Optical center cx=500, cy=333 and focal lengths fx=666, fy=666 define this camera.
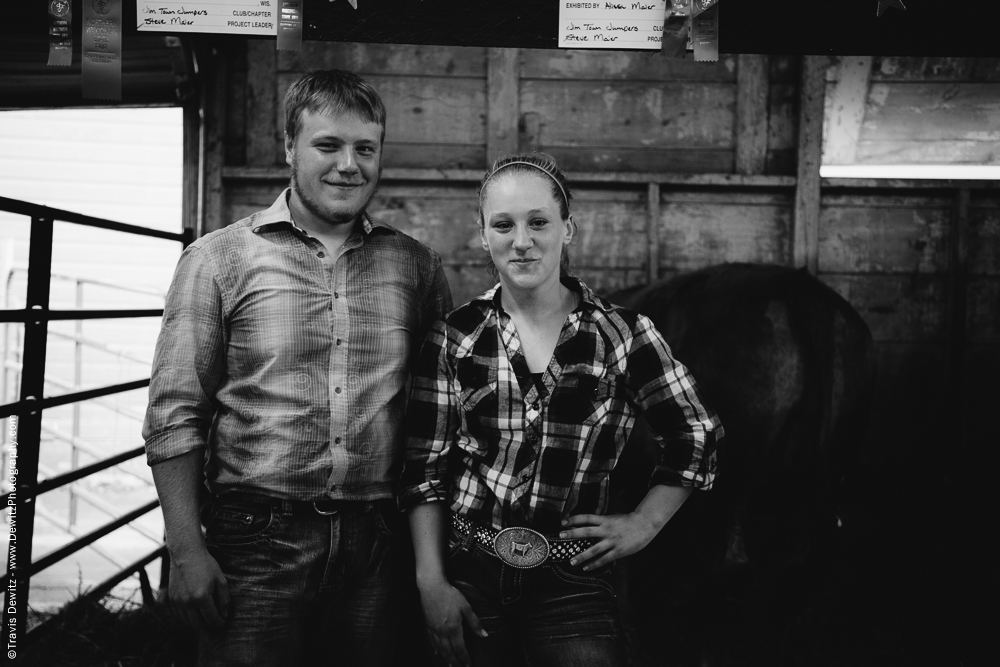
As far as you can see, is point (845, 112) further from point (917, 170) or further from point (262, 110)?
point (262, 110)

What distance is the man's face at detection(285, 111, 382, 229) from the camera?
1.64 metres

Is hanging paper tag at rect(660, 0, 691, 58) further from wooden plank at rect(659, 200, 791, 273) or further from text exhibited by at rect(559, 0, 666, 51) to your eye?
wooden plank at rect(659, 200, 791, 273)

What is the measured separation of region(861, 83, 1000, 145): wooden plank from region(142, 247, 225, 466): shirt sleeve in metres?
3.67

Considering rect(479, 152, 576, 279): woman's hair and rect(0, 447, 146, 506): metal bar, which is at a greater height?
rect(479, 152, 576, 279): woman's hair

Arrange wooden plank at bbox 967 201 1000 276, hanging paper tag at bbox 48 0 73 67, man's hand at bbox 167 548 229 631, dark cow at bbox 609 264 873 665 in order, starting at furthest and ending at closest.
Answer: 1. wooden plank at bbox 967 201 1000 276
2. dark cow at bbox 609 264 873 665
3. hanging paper tag at bbox 48 0 73 67
4. man's hand at bbox 167 548 229 631

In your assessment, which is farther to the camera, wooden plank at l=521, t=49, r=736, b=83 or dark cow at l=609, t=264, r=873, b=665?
wooden plank at l=521, t=49, r=736, b=83

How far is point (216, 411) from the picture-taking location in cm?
171

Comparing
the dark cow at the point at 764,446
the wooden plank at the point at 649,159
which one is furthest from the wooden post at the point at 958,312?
the dark cow at the point at 764,446

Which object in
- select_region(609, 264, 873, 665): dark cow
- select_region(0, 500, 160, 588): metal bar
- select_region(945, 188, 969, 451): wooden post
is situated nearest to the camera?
select_region(0, 500, 160, 588): metal bar

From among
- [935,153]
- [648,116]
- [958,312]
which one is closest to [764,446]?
[958,312]

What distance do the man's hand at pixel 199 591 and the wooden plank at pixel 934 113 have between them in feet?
12.8

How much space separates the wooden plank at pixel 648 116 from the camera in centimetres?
372

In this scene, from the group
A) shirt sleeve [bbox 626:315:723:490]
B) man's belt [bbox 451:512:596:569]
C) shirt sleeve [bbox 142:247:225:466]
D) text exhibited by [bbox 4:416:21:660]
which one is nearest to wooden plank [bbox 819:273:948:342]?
shirt sleeve [bbox 626:315:723:490]

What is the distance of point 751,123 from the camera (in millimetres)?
3725
